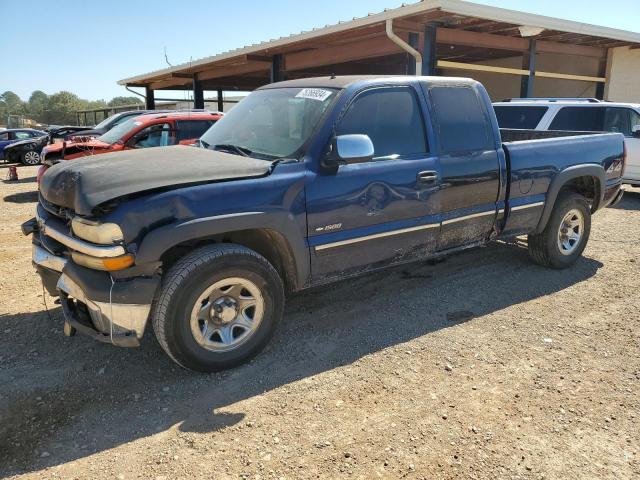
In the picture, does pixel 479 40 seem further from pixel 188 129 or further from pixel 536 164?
pixel 536 164

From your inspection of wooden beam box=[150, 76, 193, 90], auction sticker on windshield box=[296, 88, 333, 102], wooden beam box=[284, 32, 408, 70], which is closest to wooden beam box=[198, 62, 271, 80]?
wooden beam box=[150, 76, 193, 90]

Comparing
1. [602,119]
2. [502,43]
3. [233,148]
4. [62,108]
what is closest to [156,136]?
[233,148]

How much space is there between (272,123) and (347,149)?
0.86 metres

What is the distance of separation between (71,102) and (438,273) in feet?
253

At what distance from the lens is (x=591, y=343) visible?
3.93 m

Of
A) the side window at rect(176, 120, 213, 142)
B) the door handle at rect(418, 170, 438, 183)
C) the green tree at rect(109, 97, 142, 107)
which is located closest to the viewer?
the door handle at rect(418, 170, 438, 183)

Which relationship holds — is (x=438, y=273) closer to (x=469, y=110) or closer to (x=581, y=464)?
(x=469, y=110)

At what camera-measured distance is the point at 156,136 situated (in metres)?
9.80

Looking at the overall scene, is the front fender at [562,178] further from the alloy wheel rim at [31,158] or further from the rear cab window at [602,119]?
the alloy wheel rim at [31,158]

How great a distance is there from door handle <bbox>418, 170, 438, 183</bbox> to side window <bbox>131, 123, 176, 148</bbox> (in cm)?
680

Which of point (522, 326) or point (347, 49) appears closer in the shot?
point (522, 326)

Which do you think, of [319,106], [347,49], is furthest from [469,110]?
[347,49]

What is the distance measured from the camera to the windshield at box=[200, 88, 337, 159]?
3.82 metres

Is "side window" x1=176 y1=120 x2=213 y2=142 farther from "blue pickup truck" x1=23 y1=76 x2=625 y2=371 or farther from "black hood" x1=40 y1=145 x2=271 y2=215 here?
"black hood" x1=40 y1=145 x2=271 y2=215
